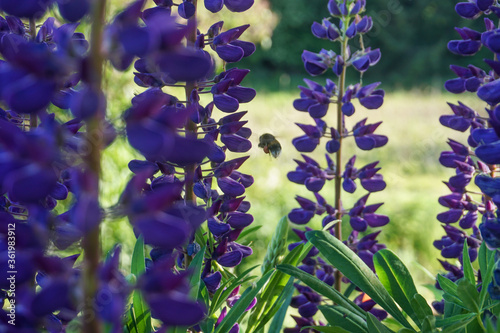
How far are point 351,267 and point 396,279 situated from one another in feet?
0.45

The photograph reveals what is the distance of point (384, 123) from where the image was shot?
428 inches

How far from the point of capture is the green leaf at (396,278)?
1203mm

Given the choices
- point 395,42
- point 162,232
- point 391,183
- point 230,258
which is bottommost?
point 395,42

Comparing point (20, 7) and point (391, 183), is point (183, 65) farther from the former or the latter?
point (391, 183)

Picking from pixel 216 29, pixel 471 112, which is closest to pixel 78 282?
pixel 216 29

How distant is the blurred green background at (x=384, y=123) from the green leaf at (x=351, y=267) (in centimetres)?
39

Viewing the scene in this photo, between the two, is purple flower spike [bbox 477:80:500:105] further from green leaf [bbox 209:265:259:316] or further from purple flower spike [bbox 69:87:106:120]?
purple flower spike [bbox 69:87:106:120]

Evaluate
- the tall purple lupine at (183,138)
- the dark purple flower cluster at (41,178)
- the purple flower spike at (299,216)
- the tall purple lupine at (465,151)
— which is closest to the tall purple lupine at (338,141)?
the purple flower spike at (299,216)

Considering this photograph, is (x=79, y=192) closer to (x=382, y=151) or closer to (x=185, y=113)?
(x=185, y=113)

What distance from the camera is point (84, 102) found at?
0.51 meters

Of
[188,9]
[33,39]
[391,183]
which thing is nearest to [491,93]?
[188,9]

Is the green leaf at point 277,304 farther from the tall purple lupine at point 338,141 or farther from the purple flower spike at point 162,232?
the purple flower spike at point 162,232

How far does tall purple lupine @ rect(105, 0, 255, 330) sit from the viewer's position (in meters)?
0.52

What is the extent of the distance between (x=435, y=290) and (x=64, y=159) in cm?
130
